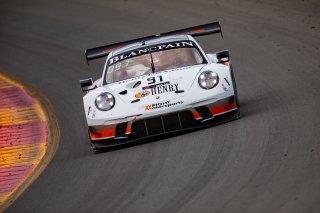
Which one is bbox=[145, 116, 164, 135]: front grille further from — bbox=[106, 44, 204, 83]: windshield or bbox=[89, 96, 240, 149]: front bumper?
bbox=[106, 44, 204, 83]: windshield

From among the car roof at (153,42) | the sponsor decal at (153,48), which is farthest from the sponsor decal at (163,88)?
the car roof at (153,42)

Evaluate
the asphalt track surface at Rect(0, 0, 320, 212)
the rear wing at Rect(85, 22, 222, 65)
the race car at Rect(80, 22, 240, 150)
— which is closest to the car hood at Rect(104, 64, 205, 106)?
the race car at Rect(80, 22, 240, 150)

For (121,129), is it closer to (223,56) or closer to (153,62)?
(153,62)

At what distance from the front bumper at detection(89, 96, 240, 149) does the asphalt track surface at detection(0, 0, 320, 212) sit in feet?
0.46

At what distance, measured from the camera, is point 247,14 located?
1888 centimetres

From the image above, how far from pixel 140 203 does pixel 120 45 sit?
14.5ft

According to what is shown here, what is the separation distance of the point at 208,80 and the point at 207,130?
60 cm

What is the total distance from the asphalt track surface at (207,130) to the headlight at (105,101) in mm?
560

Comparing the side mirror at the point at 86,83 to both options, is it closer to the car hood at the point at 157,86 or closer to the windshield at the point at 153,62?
the windshield at the point at 153,62

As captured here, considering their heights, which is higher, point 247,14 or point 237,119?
point 247,14

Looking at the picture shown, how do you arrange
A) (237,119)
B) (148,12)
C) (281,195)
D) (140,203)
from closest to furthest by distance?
(281,195)
(140,203)
(237,119)
(148,12)

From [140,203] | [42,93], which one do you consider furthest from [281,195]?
[42,93]

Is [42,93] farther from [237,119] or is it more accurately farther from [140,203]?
[140,203]

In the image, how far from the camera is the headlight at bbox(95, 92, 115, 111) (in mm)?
10820
